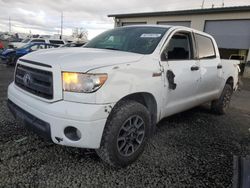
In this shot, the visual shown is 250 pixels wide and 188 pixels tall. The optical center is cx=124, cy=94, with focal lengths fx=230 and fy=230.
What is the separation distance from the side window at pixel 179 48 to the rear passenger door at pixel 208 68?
280 millimetres

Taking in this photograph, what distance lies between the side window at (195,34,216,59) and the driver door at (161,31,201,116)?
0.26 m

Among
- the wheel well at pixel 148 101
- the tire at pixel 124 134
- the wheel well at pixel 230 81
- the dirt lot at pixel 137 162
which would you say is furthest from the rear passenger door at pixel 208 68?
the tire at pixel 124 134

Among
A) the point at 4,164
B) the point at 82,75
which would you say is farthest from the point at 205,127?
the point at 4,164

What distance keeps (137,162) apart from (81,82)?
134cm

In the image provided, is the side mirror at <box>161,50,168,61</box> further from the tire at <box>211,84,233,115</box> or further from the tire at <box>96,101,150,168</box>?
the tire at <box>211,84,233,115</box>

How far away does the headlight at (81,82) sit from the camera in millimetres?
2312

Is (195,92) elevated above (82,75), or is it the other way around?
(82,75)

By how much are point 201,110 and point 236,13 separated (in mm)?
11956

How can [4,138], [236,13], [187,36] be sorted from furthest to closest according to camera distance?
[236,13] < [187,36] < [4,138]

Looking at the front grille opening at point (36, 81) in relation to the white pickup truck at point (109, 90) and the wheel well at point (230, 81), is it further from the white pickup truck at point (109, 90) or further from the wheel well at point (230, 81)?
the wheel well at point (230, 81)

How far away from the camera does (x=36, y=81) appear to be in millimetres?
2572

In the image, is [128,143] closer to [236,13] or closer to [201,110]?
[201,110]

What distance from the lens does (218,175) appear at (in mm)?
2822

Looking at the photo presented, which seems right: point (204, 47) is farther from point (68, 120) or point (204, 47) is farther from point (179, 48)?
point (68, 120)
